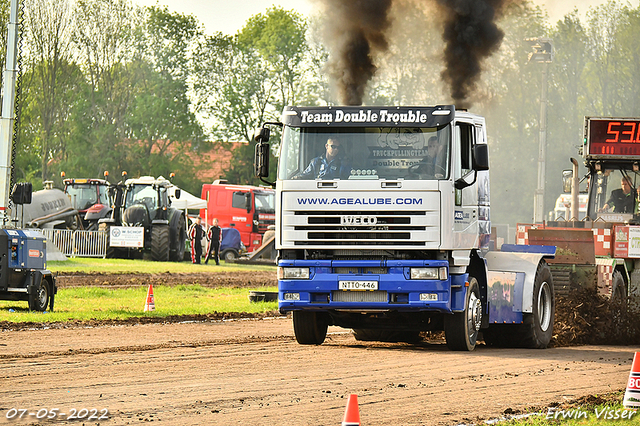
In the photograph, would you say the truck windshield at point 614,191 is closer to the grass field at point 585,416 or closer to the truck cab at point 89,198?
the grass field at point 585,416

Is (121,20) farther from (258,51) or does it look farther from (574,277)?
(574,277)

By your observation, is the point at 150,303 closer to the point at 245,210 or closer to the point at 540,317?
the point at 540,317

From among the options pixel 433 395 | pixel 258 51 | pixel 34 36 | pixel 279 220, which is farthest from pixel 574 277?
pixel 258 51

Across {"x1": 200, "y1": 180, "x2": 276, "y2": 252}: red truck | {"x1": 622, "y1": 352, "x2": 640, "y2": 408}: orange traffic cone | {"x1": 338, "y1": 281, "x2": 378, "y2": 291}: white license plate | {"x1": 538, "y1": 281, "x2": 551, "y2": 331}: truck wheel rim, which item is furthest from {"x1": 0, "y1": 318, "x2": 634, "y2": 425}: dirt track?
{"x1": 200, "y1": 180, "x2": 276, "y2": 252}: red truck

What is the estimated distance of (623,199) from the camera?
63.1 feet

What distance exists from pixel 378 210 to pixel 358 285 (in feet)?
3.26

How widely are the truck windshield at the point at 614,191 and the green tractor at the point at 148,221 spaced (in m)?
21.7

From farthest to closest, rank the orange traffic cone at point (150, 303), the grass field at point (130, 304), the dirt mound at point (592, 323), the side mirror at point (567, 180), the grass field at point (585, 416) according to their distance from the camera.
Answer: the side mirror at point (567, 180) → the orange traffic cone at point (150, 303) → the grass field at point (130, 304) → the dirt mound at point (592, 323) → the grass field at point (585, 416)

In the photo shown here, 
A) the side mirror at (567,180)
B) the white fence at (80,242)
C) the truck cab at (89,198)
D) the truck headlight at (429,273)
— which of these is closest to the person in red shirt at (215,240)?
the white fence at (80,242)

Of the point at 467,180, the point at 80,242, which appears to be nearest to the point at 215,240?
the point at 80,242

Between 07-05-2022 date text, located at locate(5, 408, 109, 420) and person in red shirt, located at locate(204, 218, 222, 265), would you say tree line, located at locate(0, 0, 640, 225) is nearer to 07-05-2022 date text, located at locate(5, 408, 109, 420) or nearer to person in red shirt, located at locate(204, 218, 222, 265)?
person in red shirt, located at locate(204, 218, 222, 265)

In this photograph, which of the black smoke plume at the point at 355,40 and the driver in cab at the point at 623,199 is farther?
the driver in cab at the point at 623,199

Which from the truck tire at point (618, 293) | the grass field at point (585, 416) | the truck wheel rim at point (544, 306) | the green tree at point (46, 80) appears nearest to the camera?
the grass field at point (585, 416)

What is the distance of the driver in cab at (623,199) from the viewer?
62.4 ft
